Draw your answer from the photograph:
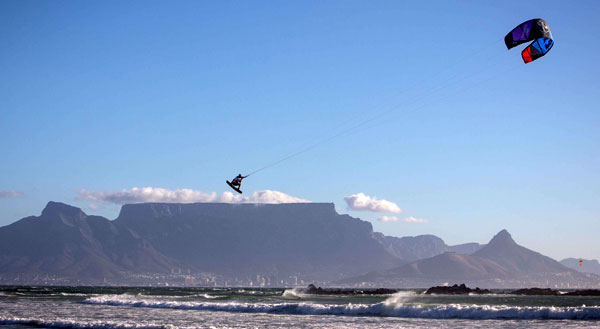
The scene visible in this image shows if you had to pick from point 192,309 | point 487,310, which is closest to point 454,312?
point 487,310

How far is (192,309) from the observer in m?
56.9

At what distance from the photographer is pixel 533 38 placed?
3509 cm

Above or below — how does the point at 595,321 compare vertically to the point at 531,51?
below

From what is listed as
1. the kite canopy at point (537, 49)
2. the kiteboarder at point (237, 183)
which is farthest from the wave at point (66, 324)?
the kite canopy at point (537, 49)

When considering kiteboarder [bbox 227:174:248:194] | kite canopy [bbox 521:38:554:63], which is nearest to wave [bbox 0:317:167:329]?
kiteboarder [bbox 227:174:248:194]

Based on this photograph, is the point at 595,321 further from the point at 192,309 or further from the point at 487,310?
the point at 192,309

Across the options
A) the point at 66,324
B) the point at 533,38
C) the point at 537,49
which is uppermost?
the point at 533,38

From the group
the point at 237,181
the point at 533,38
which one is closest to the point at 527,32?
the point at 533,38

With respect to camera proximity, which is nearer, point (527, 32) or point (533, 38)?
point (533, 38)

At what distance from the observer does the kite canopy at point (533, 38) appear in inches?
1375

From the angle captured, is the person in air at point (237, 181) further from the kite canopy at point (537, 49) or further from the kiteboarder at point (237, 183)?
the kite canopy at point (537, 49)

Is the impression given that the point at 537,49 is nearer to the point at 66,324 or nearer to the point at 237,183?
the point at 237,183

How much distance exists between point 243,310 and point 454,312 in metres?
18.2

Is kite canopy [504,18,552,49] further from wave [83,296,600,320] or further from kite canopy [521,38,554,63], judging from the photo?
wave [83,296,600,320]
